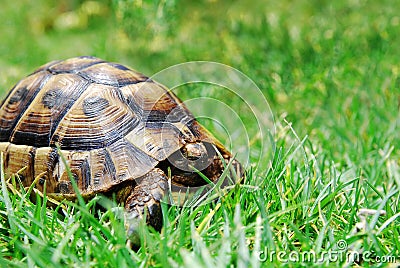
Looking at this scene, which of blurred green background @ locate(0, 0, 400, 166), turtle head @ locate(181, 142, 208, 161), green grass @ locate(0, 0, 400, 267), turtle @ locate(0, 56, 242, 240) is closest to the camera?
green grass @ locate(0, 0, 400, 267)

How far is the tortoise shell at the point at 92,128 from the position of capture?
232 cm

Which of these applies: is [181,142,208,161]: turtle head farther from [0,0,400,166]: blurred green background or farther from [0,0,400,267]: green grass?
[0,0,400,166]: blurred green background

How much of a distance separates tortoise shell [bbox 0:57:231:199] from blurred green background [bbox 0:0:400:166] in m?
1.12

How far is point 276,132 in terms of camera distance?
329 cm

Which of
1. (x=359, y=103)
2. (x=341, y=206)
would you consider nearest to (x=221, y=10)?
(x=359, y=103)

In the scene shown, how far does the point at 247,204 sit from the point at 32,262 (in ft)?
3.17

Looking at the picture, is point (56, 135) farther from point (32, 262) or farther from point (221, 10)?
point (221, 10)

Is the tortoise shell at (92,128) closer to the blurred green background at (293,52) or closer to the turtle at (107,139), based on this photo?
the turtle at (107,139)

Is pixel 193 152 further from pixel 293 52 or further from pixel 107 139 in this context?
pixel 293 52

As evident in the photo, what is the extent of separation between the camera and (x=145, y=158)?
2.31 metres

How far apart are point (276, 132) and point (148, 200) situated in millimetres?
1406

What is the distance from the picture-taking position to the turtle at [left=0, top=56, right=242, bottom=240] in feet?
7.47

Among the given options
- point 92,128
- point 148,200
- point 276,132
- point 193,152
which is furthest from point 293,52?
point 148,200

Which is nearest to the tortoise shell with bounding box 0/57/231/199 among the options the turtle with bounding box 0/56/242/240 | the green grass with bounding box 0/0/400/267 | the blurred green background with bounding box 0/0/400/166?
the turtle with bounding box 0/56/242/240
